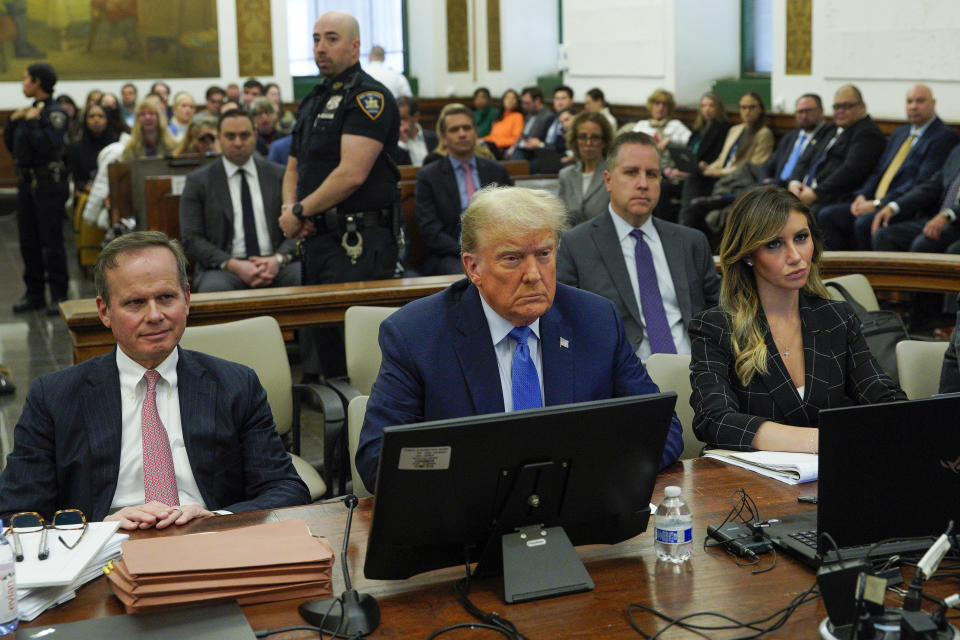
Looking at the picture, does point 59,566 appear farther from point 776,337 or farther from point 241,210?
point 241,210

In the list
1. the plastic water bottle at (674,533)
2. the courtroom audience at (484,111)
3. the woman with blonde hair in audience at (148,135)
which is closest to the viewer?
the plastic water bottle at (674,533)

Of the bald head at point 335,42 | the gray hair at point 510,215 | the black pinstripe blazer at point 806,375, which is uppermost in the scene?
the bald head at point 335,42

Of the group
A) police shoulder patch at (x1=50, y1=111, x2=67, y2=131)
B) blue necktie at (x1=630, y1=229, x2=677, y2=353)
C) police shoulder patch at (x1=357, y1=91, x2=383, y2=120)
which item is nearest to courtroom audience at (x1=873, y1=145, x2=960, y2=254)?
blue necktie at (x1=630, y1=229, x2=677, y2=353)

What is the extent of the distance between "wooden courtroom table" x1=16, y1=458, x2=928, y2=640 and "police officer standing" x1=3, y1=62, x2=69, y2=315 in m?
6.10

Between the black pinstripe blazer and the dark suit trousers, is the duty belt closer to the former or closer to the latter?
the black pinstripe blazer

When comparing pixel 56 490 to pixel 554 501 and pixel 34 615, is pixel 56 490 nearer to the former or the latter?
pixel 34 615

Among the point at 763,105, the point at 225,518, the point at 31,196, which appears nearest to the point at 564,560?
the point at 225,518

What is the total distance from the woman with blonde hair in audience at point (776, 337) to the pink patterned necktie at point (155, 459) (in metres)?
1.27

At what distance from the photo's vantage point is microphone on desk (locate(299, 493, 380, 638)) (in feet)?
5.70

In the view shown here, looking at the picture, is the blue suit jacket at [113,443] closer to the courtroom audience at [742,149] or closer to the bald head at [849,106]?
the bald head at [849,106]

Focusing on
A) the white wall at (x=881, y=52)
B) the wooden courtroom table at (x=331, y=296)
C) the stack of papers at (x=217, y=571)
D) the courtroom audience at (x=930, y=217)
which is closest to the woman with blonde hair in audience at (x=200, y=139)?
the wooden courtroom table at (x=331, y=296)

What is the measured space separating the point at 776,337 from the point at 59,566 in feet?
6.06

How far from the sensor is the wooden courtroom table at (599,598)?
1752 mm

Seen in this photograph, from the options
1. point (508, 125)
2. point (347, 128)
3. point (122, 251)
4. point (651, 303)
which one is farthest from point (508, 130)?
point (122, 251)
